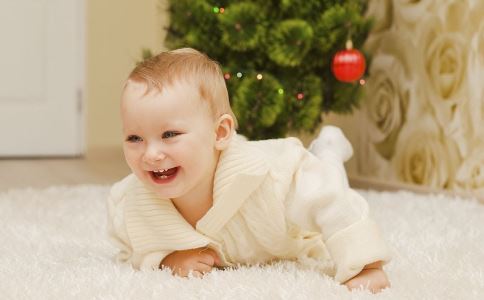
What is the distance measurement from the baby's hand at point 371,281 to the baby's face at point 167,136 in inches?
9.9

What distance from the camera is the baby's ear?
1.02 meters

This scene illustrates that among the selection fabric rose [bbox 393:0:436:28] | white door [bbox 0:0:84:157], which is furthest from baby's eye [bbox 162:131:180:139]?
white door [bbox 0:0:84:157]

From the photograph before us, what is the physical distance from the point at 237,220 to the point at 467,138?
1.27 m

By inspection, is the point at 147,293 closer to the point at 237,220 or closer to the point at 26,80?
the point at 237,220

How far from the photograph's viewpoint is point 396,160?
2475 mm

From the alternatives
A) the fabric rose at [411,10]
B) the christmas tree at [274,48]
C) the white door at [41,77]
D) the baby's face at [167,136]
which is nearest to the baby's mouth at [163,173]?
the baby's face at [167,136]

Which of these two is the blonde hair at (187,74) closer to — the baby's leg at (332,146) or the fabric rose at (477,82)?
the baby's leg at (332,146)

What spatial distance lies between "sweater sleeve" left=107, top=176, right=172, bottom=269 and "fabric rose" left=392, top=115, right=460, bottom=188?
4.31 feet

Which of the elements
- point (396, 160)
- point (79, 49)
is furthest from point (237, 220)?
point (79, 49)

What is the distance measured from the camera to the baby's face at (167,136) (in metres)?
0.94

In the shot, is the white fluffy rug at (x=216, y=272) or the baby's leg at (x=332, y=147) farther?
the baby's leg at (x=332, y=147)

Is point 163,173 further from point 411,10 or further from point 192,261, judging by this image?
point 411,10

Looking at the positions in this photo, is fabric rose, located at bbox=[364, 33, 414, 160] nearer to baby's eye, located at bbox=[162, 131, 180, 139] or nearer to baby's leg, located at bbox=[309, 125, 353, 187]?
→ baby's leg, located at bbox=[309, 125, 353, 187]

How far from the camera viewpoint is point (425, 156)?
232 centimetres
